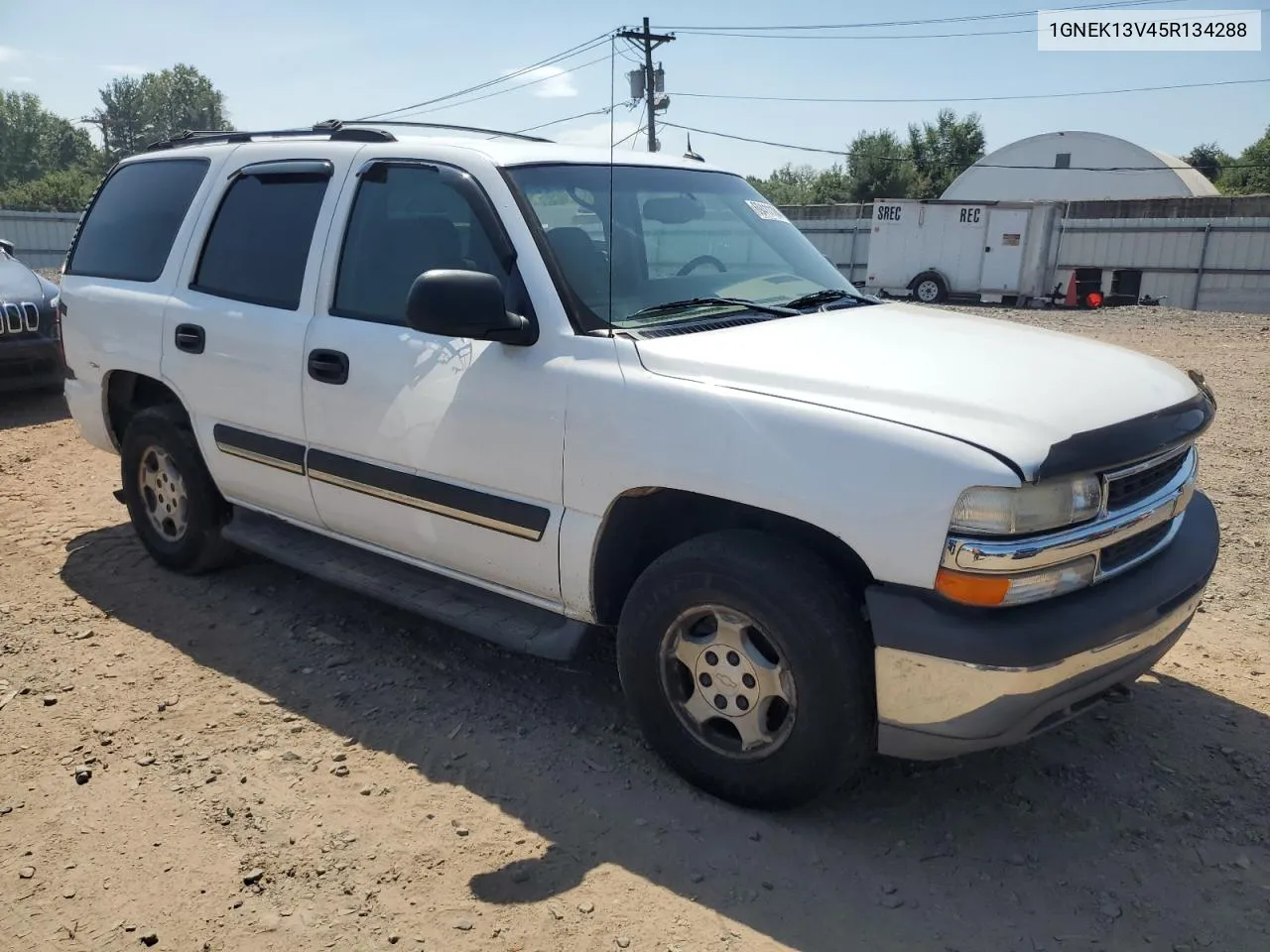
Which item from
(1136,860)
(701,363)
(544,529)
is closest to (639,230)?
(701,363)

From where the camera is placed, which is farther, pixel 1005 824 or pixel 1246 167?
pixel 1246 167

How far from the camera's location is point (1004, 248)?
23141mm

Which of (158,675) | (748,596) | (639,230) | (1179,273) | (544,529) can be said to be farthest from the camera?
(1179,273)

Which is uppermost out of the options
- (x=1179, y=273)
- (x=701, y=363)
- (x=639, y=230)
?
(x=639, y=230)

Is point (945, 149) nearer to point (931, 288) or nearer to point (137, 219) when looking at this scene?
point (931, 288)

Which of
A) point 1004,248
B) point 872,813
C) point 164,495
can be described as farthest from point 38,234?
point 872,813

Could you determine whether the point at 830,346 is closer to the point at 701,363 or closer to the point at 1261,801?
the point at 701,363

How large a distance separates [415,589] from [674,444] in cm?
137

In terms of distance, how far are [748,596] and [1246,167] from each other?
57.0m

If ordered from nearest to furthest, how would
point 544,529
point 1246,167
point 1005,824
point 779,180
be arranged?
point 1005,824, point 544,529, point 1246,167, point 779,180

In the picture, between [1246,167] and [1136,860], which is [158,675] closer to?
[1136,860]

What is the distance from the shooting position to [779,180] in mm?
64438

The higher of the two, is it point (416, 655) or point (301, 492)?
point (301, 492)

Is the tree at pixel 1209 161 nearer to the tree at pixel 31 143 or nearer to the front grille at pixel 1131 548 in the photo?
the front grille at pixel 1131 548
